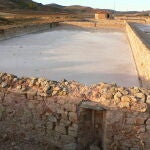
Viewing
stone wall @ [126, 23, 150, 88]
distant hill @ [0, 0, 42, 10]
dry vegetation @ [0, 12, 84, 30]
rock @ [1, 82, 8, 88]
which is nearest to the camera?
rock @ [1, 82, 8, 88]

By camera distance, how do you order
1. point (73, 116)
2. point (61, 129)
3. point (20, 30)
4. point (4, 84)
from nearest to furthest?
point (73, 116) → point (61, 129) → point (4, 84) → point (20, 30)

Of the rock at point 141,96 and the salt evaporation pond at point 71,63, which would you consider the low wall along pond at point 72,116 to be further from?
the salt evaporation pond at point 71,63

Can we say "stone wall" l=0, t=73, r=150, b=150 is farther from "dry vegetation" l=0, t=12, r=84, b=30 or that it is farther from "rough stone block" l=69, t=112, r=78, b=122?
"dry vegetation" l=0, t=12, r=84, b=30

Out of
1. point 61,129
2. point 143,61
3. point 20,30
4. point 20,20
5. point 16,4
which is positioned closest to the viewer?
point 61,129

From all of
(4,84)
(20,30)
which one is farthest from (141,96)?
(20,30)

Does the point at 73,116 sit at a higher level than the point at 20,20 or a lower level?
lower

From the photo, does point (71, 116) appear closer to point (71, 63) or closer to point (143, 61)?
point (143, 61)

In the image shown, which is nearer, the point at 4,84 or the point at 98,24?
the point at 4,84

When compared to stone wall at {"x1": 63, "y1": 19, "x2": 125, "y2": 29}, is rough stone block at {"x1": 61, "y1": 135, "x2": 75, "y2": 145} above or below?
below

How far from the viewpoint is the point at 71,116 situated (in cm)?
586

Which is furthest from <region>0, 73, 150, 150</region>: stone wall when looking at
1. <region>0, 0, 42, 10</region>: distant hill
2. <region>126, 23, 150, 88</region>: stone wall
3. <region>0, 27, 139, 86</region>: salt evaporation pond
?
<region>0, 0, 42, 10</region>: distant hill

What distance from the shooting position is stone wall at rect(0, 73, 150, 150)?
5.51 metres

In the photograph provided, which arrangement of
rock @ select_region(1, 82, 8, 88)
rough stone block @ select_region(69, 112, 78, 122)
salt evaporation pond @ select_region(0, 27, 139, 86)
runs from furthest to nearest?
1. salt evaporation pond @ select_region(0, 27, 139, 86)
2. rock @ select_region(1, 82, 8, 88)
3. rough stone block @ select_region(69, 112, 78, 122)

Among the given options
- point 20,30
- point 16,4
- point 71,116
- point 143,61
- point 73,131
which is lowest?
point 73,131
